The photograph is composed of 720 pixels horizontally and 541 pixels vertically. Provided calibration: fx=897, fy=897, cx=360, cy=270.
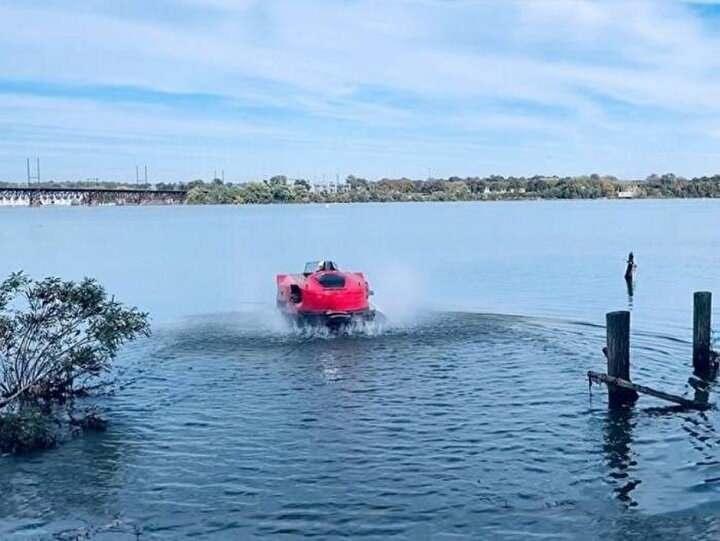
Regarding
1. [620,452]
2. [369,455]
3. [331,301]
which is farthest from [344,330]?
[620,452]

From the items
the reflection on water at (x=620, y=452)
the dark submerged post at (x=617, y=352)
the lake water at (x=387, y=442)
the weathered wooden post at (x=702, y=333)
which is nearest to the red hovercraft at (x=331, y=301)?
the lake water at (x=387, y=442)

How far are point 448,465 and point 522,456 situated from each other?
1.52 metres

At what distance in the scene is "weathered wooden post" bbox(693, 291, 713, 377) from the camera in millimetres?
23516

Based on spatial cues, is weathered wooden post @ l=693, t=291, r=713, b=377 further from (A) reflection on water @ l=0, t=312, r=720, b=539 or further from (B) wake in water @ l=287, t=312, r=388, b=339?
(B) wake in water @ l=287, t=312, r=388, b=339

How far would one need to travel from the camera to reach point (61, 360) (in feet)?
69.1

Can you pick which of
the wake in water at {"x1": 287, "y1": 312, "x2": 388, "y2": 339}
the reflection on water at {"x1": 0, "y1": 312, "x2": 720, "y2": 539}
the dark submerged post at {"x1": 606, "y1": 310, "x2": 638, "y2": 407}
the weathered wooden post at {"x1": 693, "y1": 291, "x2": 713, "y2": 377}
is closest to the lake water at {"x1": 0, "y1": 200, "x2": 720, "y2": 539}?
the reflection on water at {"x1": 0, "y1": 312, "x2": 720, "y2": 539}

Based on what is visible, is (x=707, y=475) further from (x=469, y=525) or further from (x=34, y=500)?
(x=34, y=500)

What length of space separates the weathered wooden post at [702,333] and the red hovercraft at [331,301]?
11797mm

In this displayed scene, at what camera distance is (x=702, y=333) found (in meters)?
23.8

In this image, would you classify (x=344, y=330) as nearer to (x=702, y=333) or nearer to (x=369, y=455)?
(x=702, y=333)

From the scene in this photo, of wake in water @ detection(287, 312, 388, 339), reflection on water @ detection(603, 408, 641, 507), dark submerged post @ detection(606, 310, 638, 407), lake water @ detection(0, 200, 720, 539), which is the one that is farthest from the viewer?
wake in water @ detection(287, 312, 388, 339)

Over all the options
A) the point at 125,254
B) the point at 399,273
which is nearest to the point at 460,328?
the point at 399,273

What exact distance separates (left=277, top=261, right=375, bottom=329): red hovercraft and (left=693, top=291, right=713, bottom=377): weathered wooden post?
11.8 meters

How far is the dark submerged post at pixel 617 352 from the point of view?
20.4 metres
